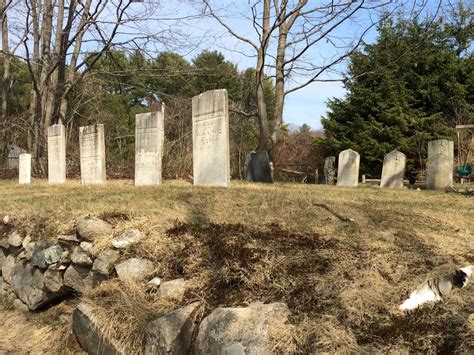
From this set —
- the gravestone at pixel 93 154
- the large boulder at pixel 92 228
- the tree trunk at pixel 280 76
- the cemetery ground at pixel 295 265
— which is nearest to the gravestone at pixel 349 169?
the cemetery ground at pixel 295 265

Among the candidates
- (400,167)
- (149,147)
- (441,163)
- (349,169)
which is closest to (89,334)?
(149,147)

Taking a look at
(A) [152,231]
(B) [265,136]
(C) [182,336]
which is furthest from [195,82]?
(C) [182,336]

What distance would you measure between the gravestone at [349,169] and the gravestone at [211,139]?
4722 millimetres

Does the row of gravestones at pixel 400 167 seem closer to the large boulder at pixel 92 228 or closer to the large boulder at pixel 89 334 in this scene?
the large boulder at pixel 92 228

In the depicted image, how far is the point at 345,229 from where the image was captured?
5172 mm

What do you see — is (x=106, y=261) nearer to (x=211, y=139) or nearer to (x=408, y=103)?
(x=211, y=139)

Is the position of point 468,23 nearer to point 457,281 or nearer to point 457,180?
point 457,180

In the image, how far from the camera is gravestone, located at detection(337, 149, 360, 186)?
41.7 feet

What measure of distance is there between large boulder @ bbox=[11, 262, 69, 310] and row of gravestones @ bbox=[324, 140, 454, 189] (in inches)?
350

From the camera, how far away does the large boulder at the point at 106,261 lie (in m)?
4.93

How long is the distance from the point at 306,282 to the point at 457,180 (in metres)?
17.7

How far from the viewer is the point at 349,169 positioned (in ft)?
41.8

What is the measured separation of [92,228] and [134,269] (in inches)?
44.6

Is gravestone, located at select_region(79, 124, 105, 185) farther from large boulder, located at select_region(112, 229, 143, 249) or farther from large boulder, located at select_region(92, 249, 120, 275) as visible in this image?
large boulder, located at select_region(92, 249, 120, 275)
